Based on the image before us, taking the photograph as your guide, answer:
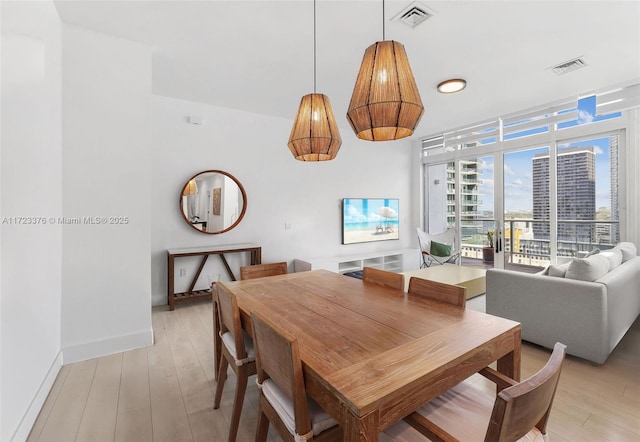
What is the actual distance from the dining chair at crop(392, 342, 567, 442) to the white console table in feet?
10.7

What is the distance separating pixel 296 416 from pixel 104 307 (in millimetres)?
2260

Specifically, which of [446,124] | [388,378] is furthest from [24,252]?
[446,124]

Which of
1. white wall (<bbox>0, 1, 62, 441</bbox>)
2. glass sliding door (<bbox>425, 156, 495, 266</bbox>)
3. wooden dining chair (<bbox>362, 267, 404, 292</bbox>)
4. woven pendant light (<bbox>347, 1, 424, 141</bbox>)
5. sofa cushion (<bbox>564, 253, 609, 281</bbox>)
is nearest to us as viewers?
woven pendant light (<bbox>347, 1, 424, 141</bbox>)

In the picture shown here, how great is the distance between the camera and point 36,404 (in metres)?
1.76

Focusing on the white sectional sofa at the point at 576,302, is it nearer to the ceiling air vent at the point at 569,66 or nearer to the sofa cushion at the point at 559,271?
the sofa cushion at the point at 559,271

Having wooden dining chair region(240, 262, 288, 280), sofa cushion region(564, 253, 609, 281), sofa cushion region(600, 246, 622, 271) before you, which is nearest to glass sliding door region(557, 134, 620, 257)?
sofa cushion region(600, 246, 622, 271)

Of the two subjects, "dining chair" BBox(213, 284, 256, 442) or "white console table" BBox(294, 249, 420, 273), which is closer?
"dining chair" BBox(213, 284, 256, 442)

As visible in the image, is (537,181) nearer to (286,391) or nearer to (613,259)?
(613,259)

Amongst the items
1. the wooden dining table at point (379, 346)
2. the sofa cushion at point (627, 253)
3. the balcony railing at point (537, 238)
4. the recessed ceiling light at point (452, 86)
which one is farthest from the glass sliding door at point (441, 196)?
the wooden dining table at point (379, 346)

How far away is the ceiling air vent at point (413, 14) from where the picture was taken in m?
2.21

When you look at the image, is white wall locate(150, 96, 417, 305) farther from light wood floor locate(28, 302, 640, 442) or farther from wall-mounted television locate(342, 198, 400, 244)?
light wood floor locate(28, 302, 640, 442)

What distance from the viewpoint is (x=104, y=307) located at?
2498mm

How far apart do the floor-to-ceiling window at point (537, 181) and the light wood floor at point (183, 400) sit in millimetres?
1960

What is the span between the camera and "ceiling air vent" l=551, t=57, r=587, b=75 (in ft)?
9.92
